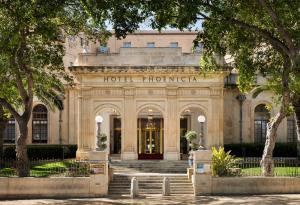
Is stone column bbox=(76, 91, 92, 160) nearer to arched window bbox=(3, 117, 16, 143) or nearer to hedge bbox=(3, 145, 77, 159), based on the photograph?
hedge bbox=(3, 145, 77, 159)

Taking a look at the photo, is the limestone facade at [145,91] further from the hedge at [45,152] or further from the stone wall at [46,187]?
the stone wall at [46,187]

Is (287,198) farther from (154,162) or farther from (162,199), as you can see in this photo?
(154,162)

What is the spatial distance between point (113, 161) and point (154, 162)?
2.75m

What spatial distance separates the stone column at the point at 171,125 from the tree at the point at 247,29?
9698 mm

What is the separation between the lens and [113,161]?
1430 inches

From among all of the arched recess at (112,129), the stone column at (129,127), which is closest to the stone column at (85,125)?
the stone column at (129,127)

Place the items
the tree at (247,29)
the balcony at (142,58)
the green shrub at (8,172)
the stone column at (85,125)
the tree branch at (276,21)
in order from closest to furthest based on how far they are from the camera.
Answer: the tree branch at (276,21) < the tree at (247,29) < the green shrub at (8,172) < the stone column at (85,125) < the balcony at (142,58)

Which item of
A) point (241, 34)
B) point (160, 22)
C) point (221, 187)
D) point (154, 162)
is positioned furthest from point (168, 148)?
point (160, 22)

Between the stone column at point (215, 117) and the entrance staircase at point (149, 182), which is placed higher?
the stone column at point (215, 117)

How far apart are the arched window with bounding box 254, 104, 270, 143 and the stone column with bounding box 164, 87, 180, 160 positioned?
28.6ft

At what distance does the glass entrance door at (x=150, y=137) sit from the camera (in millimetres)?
41938

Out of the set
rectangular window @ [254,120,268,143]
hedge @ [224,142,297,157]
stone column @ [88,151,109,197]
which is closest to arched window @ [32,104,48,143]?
hedge @ [224,142,297,157]

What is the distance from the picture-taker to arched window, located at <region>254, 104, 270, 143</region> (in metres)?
43.0

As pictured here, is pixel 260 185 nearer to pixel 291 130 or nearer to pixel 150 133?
pixel 150 133
